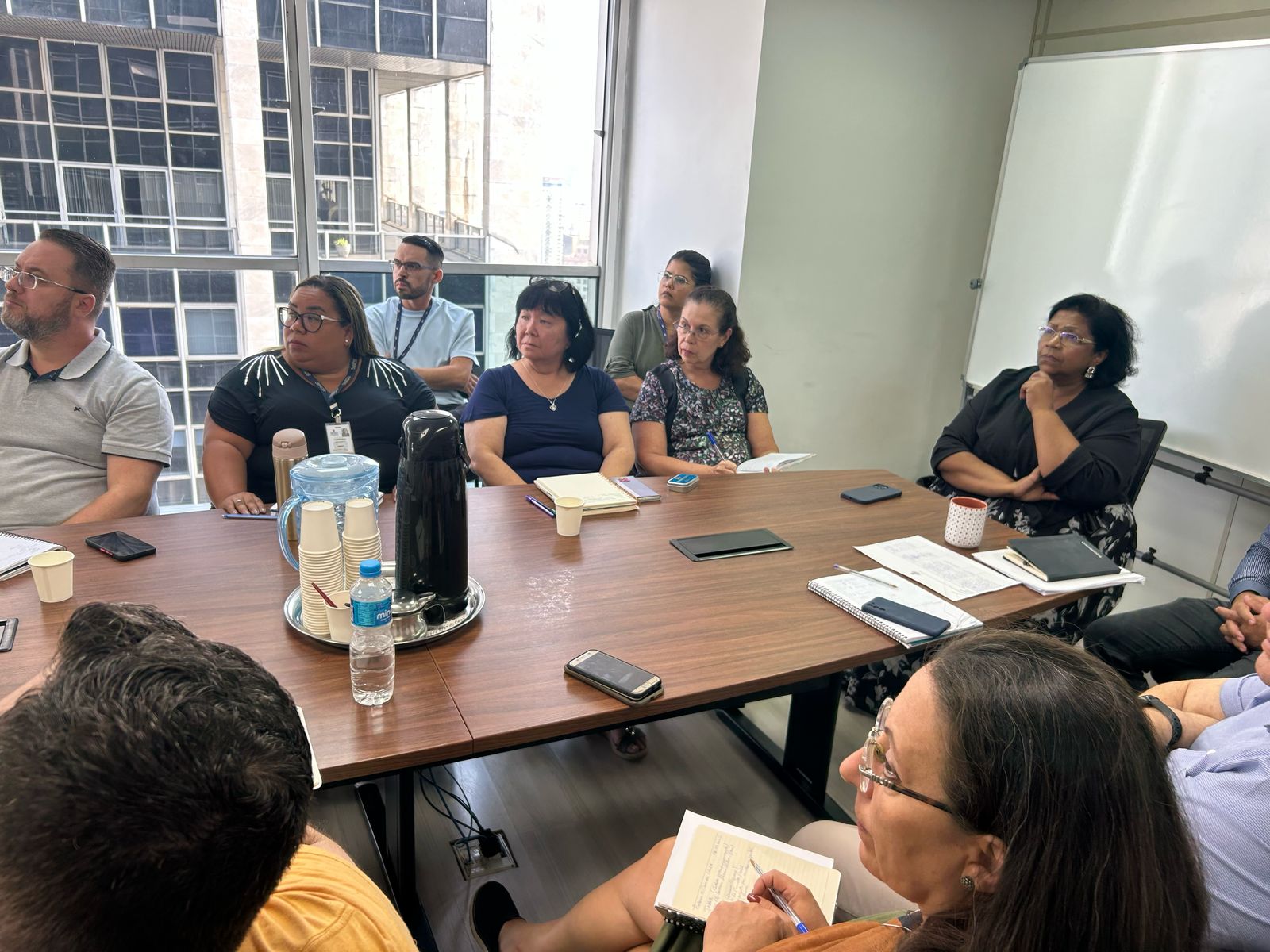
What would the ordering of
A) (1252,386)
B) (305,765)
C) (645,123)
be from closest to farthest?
(305,765) → (1252,386) → (645,123)

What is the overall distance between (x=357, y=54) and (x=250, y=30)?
0.43 metres

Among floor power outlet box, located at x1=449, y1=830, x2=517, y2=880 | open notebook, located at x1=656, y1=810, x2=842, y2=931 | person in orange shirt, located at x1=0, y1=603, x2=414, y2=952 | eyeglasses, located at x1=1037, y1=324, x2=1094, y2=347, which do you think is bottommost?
floor power outlet box, located at x1=449, y1=830, x2=517, y2=880

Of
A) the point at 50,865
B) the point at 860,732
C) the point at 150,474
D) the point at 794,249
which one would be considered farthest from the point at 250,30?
the point at 50,865

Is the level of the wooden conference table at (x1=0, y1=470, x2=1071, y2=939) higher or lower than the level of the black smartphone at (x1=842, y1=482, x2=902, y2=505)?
lower

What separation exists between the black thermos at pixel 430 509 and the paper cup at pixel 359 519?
0.18 feet

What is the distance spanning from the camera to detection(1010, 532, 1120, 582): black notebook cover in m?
1.86

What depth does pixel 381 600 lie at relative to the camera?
1184 millimetres

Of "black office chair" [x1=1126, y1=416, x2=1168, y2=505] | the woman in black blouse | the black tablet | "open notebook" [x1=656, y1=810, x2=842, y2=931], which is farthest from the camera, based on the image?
"black office chair" [x1=1126, y1=416, x2=1168, y2=505]

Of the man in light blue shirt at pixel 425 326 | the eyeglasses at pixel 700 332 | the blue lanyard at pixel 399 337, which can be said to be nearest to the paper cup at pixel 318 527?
the eyeglasses at pixel 700 332

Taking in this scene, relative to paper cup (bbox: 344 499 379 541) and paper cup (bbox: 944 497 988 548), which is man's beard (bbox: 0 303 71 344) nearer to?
paper cup (bbox: 344 499 379 541)

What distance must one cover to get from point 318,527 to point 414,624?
0.79 ft

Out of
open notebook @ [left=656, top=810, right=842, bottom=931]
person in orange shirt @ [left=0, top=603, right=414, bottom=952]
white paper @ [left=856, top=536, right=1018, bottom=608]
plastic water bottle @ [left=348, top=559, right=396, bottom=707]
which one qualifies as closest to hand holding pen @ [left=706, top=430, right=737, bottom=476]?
white paper @ [left=856, top=536, right=1018, bottom=608]

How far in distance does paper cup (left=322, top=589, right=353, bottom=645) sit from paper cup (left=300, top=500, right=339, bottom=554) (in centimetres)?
9

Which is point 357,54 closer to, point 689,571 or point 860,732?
point 689,571
